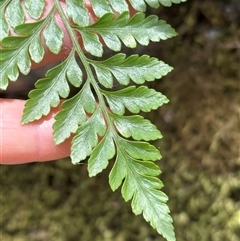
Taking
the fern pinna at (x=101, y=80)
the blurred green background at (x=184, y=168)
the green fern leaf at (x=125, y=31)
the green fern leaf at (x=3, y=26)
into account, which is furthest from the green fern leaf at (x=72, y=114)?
the blurred green background at (x=184, y=168)

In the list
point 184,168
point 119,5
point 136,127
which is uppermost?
point 119,5

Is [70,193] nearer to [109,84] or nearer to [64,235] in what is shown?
[64,235]

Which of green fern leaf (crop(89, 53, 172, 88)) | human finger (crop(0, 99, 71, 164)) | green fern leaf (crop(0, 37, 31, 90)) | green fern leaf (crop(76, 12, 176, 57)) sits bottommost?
human finger (crop(0, 99, 71, 164))

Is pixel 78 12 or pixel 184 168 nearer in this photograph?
pixel 78 12

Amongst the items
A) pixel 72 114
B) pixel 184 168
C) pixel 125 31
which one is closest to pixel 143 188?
pixel 72 114

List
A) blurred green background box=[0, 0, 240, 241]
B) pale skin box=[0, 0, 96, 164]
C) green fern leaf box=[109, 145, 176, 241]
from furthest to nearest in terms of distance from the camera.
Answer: blurred green background box=[0, 0, 240, 241] → pale skin box=[0, 0, 96, 164] → green fern leaf box=[109, 145, 176, 241]

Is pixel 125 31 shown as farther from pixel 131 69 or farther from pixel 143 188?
pixel 143 188

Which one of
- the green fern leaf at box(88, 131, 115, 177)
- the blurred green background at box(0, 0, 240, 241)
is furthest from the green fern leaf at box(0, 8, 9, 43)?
the blurred green background at box(0, 0, 240, 241)

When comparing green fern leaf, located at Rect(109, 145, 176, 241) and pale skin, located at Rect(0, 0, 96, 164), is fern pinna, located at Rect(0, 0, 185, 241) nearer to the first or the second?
green fern leaf, located at Rect(109, 145, 176, 241)

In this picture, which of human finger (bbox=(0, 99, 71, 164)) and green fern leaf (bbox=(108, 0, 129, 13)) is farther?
human finger (bbox=(0, 99, 71, 164))
